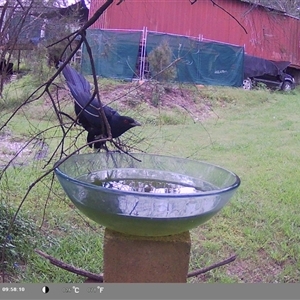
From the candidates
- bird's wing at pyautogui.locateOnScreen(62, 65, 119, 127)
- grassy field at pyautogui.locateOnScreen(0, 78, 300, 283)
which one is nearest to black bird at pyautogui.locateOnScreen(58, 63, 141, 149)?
bird's wing at pyautogui.locateOnScreen(62, 65, 119, 127)

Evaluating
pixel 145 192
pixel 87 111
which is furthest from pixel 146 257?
pixel 87 111

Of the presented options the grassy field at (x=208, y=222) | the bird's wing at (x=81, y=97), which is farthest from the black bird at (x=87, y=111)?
the grassy field at (x=208, y=222)

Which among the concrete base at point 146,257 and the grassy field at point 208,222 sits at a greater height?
the concrete base at point 146,257

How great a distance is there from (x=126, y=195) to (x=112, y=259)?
0.68 ft

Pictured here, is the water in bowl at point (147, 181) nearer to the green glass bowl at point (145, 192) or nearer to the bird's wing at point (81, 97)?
the green glass bowl at point (145, 192)

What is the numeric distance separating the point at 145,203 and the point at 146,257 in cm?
17

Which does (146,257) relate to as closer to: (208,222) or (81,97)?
(81,97)

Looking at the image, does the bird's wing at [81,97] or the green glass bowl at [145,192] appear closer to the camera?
the green glass bowl at [145,192]

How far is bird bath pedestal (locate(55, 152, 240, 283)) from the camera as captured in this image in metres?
0.77

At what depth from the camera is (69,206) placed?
204 centimetres

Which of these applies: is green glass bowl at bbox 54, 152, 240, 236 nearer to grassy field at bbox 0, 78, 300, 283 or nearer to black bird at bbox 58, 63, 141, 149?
black bird at bbox 58, 63, 141, 149

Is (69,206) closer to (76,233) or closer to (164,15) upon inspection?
(76,233)

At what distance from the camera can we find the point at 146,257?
34.8 inches

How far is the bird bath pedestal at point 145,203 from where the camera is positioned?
773 mm
